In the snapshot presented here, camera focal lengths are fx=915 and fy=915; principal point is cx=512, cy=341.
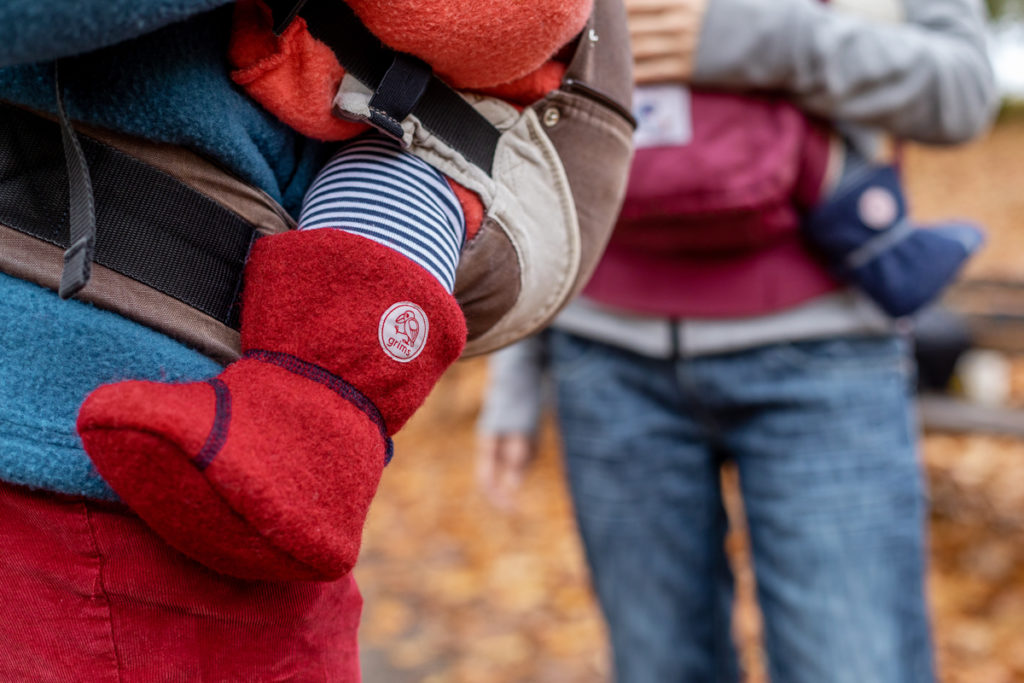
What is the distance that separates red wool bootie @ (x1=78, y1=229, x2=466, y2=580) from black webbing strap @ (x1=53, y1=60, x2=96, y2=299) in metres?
0.09

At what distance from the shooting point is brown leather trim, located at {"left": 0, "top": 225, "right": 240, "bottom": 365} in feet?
1.86

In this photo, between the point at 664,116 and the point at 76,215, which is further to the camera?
the point at 664,116

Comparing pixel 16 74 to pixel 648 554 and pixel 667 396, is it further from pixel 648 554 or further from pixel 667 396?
pixel 648 554

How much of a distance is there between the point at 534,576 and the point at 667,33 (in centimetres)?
261

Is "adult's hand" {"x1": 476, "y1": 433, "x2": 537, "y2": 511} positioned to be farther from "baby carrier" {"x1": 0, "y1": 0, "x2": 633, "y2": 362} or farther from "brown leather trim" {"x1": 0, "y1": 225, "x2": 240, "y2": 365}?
"brown leather trim" {"x1": 0, "y1": 225, "x2": 240, "y2": 365}

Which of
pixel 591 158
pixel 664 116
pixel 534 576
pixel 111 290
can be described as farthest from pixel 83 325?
pixel 534 576

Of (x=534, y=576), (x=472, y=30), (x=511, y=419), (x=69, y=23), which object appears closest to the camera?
(x=69, y=23)

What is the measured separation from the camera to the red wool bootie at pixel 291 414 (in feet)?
1.60

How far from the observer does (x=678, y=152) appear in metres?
1.24

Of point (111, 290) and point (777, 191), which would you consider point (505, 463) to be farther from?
point (111, 290)

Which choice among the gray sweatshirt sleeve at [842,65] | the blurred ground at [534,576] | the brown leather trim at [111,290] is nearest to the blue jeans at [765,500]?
the gray sweatshirt sleeve at [842,65]

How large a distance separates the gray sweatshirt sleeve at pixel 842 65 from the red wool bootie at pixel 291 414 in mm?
800

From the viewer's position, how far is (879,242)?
4.29 ft

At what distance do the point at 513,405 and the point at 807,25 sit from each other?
32.1 inches
